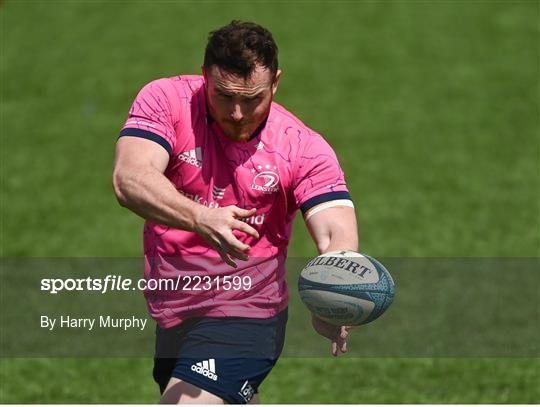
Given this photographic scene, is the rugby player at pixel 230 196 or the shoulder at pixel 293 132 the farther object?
the shoulder at pixel 293 132

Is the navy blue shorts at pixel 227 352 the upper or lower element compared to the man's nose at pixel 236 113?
lower

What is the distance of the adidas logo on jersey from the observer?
25.2 feet

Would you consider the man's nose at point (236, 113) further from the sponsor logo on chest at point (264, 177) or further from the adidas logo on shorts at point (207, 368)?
the adidas logo on shorts at point (207, 368)

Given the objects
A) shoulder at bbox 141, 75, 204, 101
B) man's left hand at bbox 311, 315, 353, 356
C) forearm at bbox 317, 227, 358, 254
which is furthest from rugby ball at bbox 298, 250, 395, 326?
shoulder at bbox 141, 75, 204, 101

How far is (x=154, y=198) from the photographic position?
679 centimetres

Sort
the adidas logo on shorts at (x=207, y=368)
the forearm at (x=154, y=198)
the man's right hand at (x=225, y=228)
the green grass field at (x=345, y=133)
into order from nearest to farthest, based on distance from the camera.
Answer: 1. the man's right hand at (x=225, y=228)
2. the forearm at (x=154, y=198)
3. the adidas logo on shorts at (x=207, y=368)
4. the green grass field at (x=345, y=133)

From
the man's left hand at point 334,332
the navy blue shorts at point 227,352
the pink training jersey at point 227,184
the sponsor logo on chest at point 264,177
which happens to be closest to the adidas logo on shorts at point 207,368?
the navy blue shorts at point 227,352

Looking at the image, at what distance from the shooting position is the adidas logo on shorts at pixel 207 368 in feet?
24.9

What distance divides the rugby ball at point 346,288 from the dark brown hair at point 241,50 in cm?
133

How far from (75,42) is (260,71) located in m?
21.2

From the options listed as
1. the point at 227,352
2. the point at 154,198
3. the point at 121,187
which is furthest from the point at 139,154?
the point at 227,352

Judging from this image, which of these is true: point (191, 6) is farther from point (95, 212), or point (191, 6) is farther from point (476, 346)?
point (476, 346)

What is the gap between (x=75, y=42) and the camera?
27.8 meters

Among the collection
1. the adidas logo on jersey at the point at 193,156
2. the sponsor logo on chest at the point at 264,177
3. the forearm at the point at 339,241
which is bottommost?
the forearm at the point at 339,241
